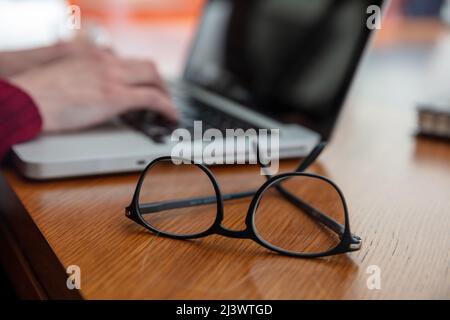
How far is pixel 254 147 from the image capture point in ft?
1.94

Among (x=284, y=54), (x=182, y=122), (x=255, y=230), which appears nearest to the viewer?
(x=255, y=230)

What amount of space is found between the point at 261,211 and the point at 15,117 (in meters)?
0.29

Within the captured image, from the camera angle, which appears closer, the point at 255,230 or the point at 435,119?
the point at 255,230

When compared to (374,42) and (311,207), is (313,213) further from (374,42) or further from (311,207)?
(374,42)

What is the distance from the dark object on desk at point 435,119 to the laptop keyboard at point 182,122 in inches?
9.7

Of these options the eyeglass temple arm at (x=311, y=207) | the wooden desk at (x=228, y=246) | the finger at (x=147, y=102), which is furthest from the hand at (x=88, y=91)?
the eyeglass temple arm at (x=311, y=207)

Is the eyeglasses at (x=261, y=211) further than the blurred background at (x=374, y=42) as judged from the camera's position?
No

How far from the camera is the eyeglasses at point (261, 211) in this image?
17.0 inches

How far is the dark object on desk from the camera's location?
72cm

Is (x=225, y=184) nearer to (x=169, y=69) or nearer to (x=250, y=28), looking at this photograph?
(x=250, y=28)

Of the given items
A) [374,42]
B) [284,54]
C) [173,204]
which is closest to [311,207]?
[173,204]

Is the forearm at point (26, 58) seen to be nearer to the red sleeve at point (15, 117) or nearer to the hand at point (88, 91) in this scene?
the hand at point (88, 91)

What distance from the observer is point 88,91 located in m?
0.68

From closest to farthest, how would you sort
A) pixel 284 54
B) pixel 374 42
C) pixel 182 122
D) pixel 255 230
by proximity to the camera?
pixel 255 230 < pixel 182 122 < pixel 284 54 < pixel 374 42
